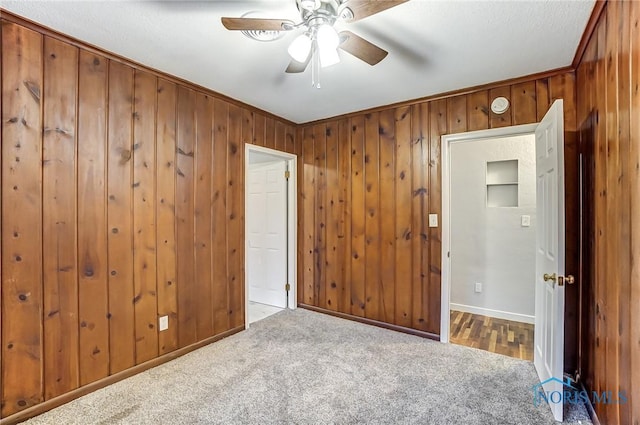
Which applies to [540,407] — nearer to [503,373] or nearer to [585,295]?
[503,373]

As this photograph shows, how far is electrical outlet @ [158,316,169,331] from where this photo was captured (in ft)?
8.24

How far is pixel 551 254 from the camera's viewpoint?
194cm

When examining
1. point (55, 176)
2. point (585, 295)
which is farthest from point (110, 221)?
point (585, 295)

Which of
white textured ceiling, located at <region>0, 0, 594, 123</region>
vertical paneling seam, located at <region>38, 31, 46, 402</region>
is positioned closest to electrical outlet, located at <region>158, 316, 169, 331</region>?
vertical paneling seam, located at <region>38, 31, 46, 402</region>

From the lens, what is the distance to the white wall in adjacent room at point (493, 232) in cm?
352

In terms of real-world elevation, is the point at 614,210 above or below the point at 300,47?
below

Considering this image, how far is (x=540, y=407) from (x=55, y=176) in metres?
3.44

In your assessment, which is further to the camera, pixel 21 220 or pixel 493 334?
pixel 493 334

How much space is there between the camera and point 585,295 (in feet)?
6.65

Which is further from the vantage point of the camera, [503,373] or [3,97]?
[503,373]

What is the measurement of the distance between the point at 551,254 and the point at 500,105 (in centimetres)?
142

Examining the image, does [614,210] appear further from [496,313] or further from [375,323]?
[496,313]

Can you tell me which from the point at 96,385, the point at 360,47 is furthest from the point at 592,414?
the point at 96,385

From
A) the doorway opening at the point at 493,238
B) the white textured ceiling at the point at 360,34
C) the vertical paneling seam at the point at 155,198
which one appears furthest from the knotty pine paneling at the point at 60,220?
the doorway opening at the point at 493,238
